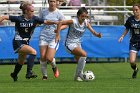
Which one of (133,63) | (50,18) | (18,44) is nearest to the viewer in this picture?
(18,44)

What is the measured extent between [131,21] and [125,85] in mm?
3135

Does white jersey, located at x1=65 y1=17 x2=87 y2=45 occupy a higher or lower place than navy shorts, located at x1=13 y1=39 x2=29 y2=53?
higher

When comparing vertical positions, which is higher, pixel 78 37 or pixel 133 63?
pixel 78 37

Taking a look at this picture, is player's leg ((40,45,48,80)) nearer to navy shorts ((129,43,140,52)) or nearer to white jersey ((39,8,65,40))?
white jersey ((39,8,65,40))

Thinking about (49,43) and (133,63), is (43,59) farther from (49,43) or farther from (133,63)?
(133,63)

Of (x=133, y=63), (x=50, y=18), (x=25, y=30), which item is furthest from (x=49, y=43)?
(x=133, y=63)

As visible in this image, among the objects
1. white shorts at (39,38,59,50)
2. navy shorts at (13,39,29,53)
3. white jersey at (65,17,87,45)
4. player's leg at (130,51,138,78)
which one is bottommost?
player's leg at (130,51,138,78)

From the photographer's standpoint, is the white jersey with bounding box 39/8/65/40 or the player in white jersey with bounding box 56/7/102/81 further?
the white jersey with bounding box 39/8/65/40

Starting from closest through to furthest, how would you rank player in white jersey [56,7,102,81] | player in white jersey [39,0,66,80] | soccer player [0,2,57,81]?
soccer player [0,2,57,81]
player in white jersey [56,7,102,81]
player in white jersey [39,0,66,80]

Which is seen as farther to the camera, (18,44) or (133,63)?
(133,63)

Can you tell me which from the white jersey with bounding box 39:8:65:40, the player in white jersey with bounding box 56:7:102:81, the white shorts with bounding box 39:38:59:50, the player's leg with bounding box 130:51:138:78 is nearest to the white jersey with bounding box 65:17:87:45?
the player in white jersey with bounding box 56:7:102:81

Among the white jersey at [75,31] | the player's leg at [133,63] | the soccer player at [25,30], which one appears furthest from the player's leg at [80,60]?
the player's leg at [133,63]

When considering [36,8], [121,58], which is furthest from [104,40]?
[36,8]

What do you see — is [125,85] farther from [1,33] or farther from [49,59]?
[1,33]
